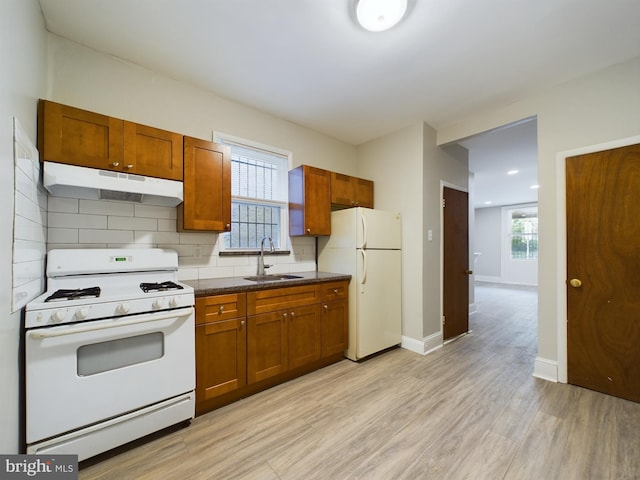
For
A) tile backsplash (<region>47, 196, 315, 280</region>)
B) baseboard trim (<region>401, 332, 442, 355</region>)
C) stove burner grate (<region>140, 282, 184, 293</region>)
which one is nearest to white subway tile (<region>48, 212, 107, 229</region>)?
tile backsplash (<region>47, 196, 315, 280</region>)

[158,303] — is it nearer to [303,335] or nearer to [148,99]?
[303,335]

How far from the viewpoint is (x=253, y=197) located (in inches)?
117

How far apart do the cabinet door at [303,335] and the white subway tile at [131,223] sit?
1373 millimetres

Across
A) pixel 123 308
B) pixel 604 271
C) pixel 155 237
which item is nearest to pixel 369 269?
pixel 604 271

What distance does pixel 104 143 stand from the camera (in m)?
1.85

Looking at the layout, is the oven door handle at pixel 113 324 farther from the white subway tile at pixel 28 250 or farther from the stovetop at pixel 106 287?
the white subway tile at pixel 28 250

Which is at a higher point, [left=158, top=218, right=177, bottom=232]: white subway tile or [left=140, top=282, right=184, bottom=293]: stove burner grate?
[left=158, top=218, right=177, bottom=232]: white subway tile

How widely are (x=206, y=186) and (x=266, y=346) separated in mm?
1450

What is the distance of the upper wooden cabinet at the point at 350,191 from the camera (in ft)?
10.7

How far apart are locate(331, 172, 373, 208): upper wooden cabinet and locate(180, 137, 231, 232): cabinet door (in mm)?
1297

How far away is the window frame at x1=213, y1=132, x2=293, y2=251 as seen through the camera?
8.86 feet

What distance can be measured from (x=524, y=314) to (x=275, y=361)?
4.87 metres

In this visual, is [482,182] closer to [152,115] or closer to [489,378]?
[489,378]

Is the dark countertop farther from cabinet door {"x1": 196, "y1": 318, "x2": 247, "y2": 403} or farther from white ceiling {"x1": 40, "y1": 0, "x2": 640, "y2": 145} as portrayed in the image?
white ceiling {"x1": 40, "y1": 0, "x2": 640, "y2": 145}
